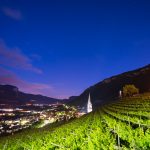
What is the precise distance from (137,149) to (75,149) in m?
3.65

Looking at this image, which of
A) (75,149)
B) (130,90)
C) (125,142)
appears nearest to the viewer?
(75,149)

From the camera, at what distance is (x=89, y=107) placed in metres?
170

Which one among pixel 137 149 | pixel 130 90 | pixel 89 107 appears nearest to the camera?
pixel 137 149

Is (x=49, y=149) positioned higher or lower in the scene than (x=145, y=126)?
lower

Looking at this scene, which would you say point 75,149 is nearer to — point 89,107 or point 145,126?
point 145,126

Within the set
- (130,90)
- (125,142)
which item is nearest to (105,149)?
(125,142)

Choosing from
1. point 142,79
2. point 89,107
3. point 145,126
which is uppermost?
point 142,79

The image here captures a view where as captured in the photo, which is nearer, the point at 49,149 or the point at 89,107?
the point at 49,149

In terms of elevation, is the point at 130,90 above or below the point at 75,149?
above

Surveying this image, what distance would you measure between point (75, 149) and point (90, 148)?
195 cm

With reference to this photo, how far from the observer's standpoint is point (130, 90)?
124188 millimetres

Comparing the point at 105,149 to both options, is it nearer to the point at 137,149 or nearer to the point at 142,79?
the point at 137,149

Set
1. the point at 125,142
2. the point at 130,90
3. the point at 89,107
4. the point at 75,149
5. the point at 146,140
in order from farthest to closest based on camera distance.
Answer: the point at 89,107 < the point at 130,90 < the point at 125,142 < the point at 75,149 < the point at 146,140

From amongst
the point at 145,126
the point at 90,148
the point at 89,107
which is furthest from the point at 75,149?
the point at 89,107
